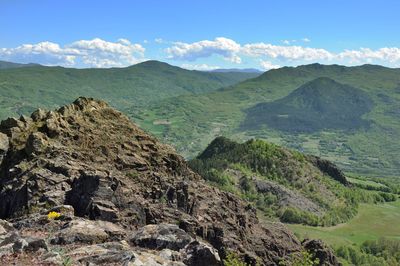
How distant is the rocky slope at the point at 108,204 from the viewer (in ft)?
165

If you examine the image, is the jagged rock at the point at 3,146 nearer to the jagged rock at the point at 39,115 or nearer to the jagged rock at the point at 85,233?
the jagged rock at the point at 39,115

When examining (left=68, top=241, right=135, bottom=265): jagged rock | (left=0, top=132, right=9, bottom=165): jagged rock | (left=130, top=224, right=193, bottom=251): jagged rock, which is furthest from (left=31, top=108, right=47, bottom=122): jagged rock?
(left=68, top=241, right=135, bottom=265): jagged rock

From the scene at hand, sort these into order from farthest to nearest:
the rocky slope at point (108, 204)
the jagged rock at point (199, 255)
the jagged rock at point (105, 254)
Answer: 1. the jagged rock at point (199, 255)
2. the rocky slope at point (108, 204)
3. the jagged rock at point (105, 254)

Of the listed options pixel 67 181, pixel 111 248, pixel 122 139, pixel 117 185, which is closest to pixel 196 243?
pixel 111 248

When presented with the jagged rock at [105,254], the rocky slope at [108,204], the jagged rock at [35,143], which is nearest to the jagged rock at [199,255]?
the rocky slope at [108,204]

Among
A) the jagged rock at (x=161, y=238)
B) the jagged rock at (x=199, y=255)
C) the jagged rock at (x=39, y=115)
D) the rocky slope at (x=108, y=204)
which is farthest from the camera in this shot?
the jagged rock at (x=39, y=115)

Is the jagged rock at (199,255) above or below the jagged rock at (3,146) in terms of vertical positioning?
below

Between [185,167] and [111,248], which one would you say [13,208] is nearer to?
[111,248]

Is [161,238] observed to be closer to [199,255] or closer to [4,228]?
[199,255]

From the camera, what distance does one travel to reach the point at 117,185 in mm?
78688

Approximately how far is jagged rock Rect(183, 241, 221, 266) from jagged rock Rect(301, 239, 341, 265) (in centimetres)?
5992

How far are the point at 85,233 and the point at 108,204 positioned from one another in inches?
721

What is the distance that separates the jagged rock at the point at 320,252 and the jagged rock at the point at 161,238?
63231mm

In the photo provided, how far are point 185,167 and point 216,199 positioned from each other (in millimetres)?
13071
